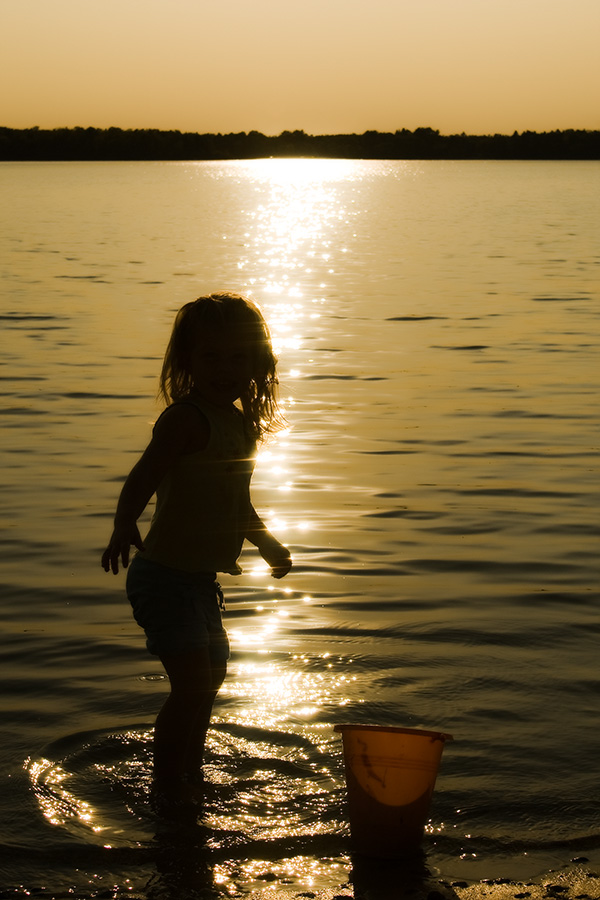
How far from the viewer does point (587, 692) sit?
491cm

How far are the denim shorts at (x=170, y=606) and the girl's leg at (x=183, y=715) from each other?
0.14 ft

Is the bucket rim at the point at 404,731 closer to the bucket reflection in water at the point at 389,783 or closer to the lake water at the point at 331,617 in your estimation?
the bucket reflection in water at the point at 389,783

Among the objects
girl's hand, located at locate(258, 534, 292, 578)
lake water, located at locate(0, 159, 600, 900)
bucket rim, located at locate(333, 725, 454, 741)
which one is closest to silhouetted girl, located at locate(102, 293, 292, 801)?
girl's hand, located at locate(258, 534, 292, 578)

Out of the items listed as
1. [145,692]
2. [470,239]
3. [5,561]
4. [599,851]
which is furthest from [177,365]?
[470,239]

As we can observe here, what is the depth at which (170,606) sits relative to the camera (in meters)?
3.86

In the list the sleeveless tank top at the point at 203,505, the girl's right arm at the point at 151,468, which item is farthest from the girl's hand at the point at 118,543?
the sleeveless tank top at the point at 203,505

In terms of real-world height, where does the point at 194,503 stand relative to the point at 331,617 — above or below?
above

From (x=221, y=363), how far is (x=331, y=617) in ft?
7.11

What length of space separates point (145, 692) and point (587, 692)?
1.70 meters

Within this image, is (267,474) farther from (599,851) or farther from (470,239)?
(470,239)

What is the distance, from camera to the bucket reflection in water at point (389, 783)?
3451mm

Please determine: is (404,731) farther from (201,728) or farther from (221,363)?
(221,363)

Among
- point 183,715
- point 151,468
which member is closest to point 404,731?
point 183,715

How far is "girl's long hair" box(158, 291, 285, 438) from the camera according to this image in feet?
12.9
